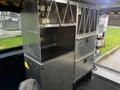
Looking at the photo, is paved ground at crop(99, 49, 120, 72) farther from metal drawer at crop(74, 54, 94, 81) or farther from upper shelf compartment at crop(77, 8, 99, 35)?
upper shelf compartment at crop(77, 8, 99, 35)

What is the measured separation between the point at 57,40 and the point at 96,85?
1.53 m

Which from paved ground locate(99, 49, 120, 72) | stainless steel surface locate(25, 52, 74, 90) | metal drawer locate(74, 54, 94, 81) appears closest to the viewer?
stainless steel surface locate(25, 52, 74, 90)

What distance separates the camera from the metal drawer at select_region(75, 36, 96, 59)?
221 cm

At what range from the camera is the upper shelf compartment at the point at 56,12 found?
1470mm

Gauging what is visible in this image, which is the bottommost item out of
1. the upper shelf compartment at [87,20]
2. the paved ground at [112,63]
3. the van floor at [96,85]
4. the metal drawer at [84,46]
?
the van floor at [96,85]

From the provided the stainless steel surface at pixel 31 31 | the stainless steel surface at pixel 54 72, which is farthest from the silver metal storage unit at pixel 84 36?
the stainless steel surface at pixel 31 31

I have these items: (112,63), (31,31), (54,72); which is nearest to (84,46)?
(54,72)

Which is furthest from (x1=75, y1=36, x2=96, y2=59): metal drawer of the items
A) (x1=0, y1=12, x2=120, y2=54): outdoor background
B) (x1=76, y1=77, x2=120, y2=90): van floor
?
(x1=0, y1=12, x2=120, y2=54): outdoor background

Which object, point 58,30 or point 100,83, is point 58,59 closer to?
point 58,30

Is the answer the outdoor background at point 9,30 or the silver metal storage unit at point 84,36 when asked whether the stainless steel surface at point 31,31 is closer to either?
the outdoor background at point 9,30

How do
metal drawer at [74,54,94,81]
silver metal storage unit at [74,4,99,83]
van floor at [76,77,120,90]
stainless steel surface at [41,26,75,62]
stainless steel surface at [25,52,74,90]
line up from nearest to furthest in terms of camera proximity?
stainless steel surface at [25,52,74,90] < stainless steel surface at [41,26,75,62] < silver metal storage unit at [74,4,99,83] < metal drawer at [74,54,94,81] < van floor at [76,77,120,90]

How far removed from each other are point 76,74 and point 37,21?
57.3 inches

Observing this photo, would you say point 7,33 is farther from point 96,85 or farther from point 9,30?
point 96,85

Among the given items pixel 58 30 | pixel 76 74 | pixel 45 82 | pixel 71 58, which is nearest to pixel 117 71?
pixel 76 74
